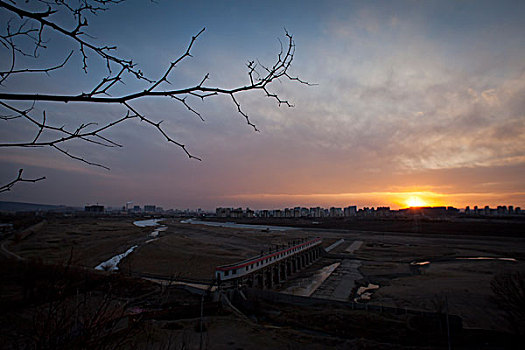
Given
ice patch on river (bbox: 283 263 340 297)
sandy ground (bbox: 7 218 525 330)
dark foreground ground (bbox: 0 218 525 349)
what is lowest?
ice patch on river (bbox: 283 263 340 297)

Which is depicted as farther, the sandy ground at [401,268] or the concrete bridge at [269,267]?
the concrete bridge at [269,267]

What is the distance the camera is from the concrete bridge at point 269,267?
69.5 feet

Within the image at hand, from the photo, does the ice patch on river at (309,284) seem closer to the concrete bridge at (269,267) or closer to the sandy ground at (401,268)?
the concrete bridge at (269,267)

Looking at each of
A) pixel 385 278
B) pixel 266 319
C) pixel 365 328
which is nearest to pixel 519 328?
pixel 365 328

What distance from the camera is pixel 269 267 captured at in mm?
28578

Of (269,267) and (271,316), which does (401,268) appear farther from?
(271,316)

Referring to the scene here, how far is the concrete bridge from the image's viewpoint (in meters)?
21.2

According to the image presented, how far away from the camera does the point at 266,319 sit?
17.0 metres

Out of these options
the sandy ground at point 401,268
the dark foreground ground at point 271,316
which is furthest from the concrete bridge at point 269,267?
the sandy ground at point 401,268

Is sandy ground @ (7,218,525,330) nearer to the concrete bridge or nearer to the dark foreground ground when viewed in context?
the dark foreground ground

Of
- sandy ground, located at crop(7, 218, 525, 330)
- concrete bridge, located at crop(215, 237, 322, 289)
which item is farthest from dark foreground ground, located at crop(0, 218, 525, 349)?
concrete bridge, located at crop(215, 237, 322, 289)

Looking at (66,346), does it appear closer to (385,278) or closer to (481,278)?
(385,278)

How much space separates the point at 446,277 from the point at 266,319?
24655 millimetres

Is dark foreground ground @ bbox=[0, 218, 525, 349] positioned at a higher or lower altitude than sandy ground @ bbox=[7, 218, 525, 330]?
higher
